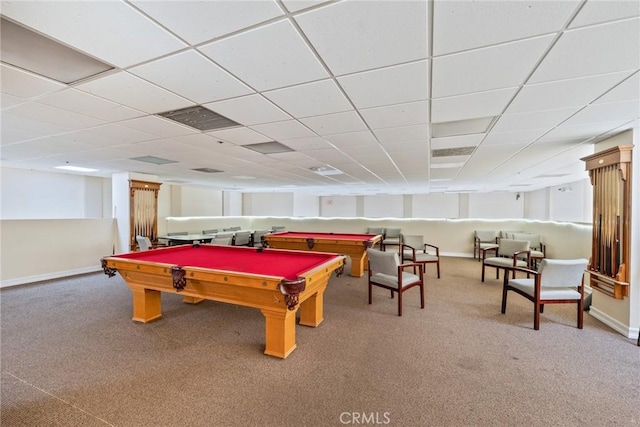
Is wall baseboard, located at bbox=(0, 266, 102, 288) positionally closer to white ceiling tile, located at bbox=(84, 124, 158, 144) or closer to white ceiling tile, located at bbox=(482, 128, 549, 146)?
white ceiling tile, located at bbox=(84, 124, 158, 144)

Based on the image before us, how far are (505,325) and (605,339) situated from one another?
89 centimetres

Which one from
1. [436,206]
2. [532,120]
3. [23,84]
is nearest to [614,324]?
[532,120]

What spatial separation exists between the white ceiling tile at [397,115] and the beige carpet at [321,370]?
226 centimetres

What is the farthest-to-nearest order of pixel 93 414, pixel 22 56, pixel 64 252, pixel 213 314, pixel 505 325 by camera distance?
pixel 64 252 < pixel 213 314 < pixel 505 325 < pixel 93 414 < pixel 22 56

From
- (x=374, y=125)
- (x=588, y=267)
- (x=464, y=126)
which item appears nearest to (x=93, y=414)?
(x=374, y=125)

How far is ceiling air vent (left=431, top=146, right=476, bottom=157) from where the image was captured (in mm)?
3674

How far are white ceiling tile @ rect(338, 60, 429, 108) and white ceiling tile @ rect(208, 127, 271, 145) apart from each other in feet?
4.50

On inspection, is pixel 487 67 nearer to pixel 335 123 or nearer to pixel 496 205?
pixel 335 123

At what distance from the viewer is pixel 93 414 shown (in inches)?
70.2

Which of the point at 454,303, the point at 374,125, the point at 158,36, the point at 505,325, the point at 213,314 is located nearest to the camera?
the point at 158,36

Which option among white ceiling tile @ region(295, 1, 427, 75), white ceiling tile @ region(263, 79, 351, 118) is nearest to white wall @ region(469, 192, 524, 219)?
white ceiling tile @ region(263, 79, 351, 118)

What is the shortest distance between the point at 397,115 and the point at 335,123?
612mm

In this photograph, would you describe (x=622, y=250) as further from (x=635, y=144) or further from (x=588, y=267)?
(x=635, y=144)

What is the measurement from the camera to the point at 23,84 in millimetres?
1954
